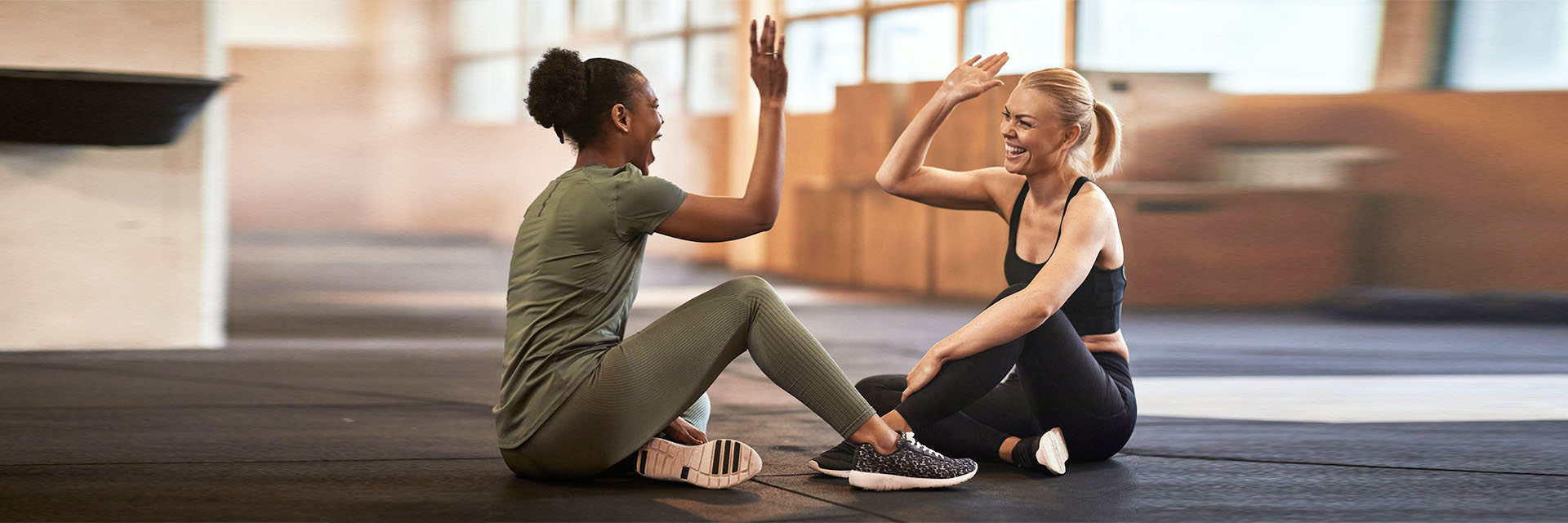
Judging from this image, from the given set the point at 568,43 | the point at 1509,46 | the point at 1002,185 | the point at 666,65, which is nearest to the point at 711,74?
the point at 666,65

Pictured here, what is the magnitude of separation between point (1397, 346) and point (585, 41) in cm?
690

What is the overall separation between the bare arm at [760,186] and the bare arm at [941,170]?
16.3 inches

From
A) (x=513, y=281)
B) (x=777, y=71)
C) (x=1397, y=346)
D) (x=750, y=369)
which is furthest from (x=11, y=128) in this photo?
(x=1397, y=346)

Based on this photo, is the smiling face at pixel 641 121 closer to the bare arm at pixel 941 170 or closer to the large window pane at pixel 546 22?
the bare arm at pixel 941 170

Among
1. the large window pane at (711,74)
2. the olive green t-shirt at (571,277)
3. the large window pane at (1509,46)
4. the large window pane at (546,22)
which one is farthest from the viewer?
the large window pane at (546,22)

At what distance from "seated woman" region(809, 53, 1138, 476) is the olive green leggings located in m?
0.21

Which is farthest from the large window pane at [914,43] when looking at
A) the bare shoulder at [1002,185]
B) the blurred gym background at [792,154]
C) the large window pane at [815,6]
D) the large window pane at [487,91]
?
the bare shoulder at [1002,185]

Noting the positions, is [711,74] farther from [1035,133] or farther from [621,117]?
[621,117]

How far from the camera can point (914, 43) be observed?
29.3ft

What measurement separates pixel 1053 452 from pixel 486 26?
9.08m

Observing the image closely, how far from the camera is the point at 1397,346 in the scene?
542 centimetres

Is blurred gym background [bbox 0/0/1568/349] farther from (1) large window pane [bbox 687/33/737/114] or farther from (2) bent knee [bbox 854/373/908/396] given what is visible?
(2) bent knee [bbox 854/373/908/396]

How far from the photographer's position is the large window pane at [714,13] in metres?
10.1

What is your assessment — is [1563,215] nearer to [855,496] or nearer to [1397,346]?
[1397,346]
